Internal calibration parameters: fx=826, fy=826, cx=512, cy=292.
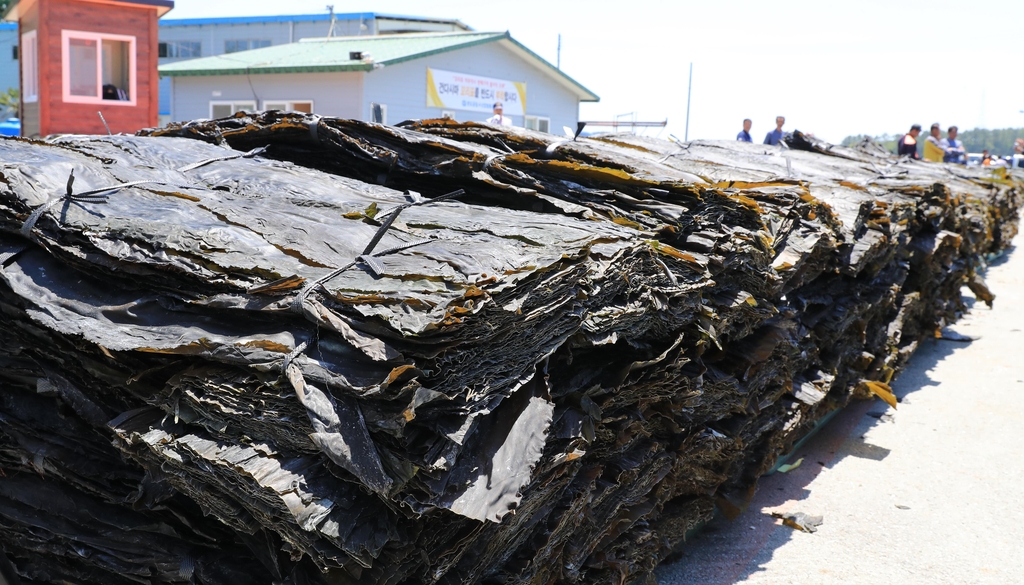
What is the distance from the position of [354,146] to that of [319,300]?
1856 millimetres

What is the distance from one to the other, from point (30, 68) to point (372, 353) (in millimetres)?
18613

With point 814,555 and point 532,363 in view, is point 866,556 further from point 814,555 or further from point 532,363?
point 532,363

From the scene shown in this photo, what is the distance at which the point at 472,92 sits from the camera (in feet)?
73.5

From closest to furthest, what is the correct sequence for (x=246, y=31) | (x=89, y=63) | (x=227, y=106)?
(x=89, y=63), (x=227, y=106), (x=246, y=31)

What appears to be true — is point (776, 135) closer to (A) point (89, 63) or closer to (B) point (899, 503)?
(B) point (899, 503)

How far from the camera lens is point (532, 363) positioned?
2.16 m

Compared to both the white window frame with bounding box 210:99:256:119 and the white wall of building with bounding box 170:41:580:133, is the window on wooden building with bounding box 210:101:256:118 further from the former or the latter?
the white wall of building with bounding box 170:41:580:133

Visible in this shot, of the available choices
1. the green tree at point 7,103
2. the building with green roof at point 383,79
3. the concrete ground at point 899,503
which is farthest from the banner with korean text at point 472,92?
the concrete ground at point 899,503

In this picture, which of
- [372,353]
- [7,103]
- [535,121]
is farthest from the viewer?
[7,103]

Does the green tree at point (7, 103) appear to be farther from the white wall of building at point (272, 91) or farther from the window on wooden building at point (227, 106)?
the window on wooden building at point (227, 106)

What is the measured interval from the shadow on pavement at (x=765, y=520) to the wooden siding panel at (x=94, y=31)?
14.9 m

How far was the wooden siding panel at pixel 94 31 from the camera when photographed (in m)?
15.9

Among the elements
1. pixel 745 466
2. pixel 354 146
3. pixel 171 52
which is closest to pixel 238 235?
pixel 354 146

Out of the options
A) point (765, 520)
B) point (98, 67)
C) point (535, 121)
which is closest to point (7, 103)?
point (98, 67)
